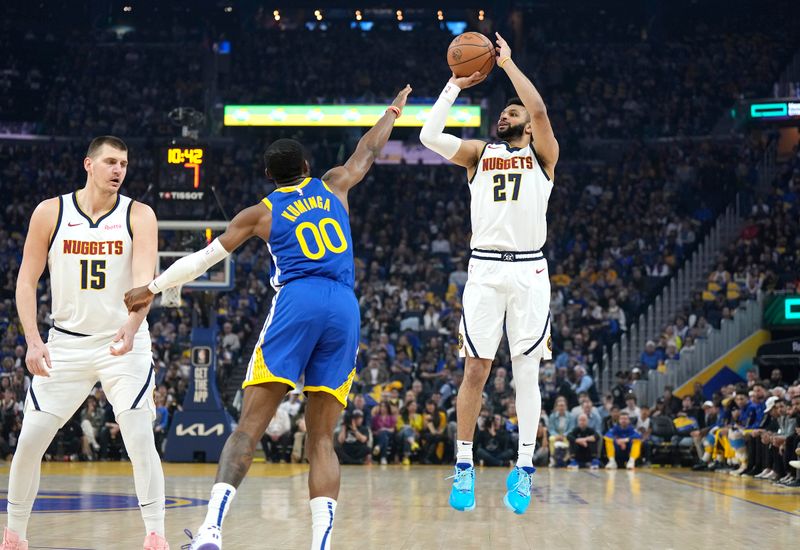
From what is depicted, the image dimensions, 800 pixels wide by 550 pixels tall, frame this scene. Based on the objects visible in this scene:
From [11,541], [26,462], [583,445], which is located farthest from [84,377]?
[583,445]

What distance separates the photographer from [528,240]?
25.6ft

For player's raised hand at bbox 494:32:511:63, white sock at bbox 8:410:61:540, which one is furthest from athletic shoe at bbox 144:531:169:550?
player's raised hand at bbox 494:32:511:63

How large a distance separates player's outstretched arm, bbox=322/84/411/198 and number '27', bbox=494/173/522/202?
36.9 inches

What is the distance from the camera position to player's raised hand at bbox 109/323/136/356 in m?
6.29

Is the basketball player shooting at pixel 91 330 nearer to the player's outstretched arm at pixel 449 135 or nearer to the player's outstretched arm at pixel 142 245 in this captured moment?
the player's outstretched arm at pixel 142 245

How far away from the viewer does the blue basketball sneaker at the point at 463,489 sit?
7.62m

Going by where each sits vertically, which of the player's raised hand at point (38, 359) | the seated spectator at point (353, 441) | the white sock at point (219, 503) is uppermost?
the player's raised hand at point (38, 359)

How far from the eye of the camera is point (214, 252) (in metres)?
6.02

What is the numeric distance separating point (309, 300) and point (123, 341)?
46.2 inches

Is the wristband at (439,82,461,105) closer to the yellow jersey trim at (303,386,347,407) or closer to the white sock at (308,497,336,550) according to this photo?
the yellow jersey trim at (303,386,347,407)

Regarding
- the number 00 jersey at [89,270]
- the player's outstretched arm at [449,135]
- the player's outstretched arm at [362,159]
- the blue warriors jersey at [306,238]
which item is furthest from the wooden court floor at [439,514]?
the player's outstretched arm at [449,135]

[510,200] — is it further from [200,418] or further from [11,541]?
[200,418]

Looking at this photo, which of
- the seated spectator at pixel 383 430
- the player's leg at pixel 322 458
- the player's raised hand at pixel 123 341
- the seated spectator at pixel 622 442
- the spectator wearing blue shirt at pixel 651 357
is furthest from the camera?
the spectator wearing blue shirt at pixel 651 357

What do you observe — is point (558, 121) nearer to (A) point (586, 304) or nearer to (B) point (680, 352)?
(A) point (586, 304)
